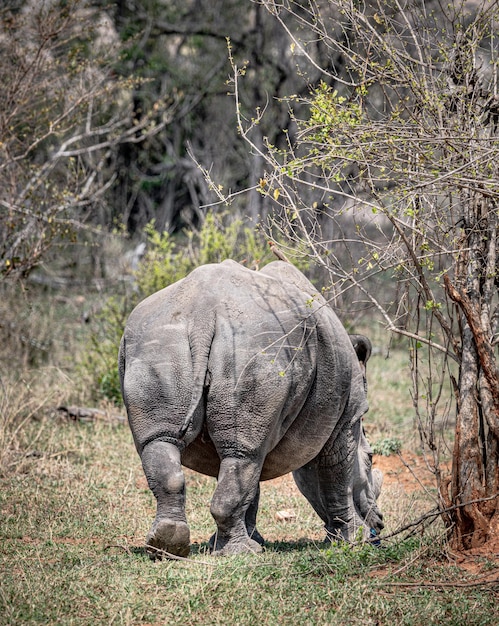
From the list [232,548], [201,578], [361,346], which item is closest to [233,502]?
[232,548]

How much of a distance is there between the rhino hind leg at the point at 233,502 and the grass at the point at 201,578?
13 cm

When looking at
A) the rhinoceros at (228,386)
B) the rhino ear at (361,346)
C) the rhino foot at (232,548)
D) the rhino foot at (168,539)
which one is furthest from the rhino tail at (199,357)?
the rhino ear at (361,346)

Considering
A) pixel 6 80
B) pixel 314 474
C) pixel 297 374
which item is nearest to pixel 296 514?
pixel 314 474

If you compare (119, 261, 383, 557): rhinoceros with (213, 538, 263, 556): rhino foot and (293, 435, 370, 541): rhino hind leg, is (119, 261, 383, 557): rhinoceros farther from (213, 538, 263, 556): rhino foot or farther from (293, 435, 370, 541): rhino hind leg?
(293, 435, 370, 541): rhino hind leg

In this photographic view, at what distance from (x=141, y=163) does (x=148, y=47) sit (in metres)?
3.00

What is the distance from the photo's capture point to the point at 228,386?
5094 mm

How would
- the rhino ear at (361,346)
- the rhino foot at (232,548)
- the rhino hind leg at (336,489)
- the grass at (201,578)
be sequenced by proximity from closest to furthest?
1. the grass at (201,578)
2. the rhino foot at (232,548)
3. the rhino hind leg at (336,489)
4. the rhino ear at (361,346)

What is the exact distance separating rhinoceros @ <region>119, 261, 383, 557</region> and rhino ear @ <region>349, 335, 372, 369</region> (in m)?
0.73

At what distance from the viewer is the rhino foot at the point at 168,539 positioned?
16.5ft

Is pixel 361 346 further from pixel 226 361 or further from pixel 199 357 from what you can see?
pixel 199 357

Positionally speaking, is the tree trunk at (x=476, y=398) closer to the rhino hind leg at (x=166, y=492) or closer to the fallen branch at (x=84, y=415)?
the rhino hind leg at (x=166, y=492)

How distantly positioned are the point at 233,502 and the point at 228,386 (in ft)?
2.25

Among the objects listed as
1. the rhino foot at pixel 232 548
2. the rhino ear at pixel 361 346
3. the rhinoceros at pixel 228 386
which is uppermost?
the rhinoceros at pixel 228 386

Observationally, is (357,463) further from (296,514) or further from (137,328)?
(137,328)
